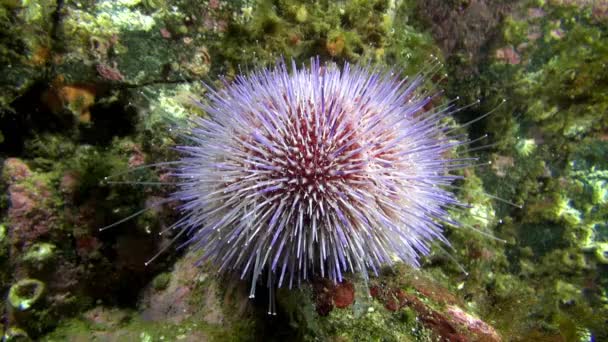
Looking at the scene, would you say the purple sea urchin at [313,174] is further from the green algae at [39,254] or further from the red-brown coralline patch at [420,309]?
the green algae at [39,254]

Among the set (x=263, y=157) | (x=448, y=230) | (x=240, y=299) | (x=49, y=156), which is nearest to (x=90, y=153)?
(x=49, y=156)

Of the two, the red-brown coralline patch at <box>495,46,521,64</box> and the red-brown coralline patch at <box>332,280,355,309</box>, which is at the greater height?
the red-brown coralline patch at <box>495,46,521,64</box>

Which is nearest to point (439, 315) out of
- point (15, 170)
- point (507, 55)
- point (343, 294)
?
point (343, 294)

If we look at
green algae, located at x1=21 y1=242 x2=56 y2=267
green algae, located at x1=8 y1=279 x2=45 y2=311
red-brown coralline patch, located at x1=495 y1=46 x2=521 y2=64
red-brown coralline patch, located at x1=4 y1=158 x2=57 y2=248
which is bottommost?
green algae, located at x1=8 y1=279 x2=45 y2=311

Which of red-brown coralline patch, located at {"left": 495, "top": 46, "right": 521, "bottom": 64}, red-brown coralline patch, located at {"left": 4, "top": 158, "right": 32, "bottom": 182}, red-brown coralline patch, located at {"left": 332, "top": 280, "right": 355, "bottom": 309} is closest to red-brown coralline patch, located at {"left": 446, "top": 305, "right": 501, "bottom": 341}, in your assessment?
red-brown coralline patch, located at {"left": 332, "top": 280, "right": 355, "bottom": 309}

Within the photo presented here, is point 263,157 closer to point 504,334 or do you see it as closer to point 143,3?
point 143,3

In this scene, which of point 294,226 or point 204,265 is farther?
point 204,265

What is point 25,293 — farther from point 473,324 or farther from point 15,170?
point 473,324

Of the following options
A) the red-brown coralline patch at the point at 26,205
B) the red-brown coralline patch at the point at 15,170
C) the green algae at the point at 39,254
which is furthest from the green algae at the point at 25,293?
the red-brown coralline patch at the point at 15,170

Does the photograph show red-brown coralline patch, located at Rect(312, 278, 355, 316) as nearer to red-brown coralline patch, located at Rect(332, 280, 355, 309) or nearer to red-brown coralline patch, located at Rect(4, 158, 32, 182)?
red-brown coralline patch, located at Rect(332, 280, 355, 309)
